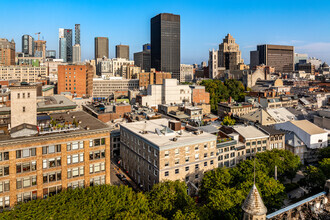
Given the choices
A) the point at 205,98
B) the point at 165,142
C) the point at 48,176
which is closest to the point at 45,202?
the point at 48,176

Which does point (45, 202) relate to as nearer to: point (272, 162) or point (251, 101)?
point (272, 162)

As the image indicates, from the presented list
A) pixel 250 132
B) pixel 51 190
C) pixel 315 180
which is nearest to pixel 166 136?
pixel 250 132

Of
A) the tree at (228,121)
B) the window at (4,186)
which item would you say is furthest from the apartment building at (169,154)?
the tree at (228,121)

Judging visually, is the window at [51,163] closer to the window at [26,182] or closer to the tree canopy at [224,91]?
the window at [26,182]

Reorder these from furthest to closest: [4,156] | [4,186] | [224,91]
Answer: [224,91]
[4,186]
[4,156]

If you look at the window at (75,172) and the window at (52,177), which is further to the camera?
the window at (75,172)

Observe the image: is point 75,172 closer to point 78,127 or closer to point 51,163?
point 51,163
